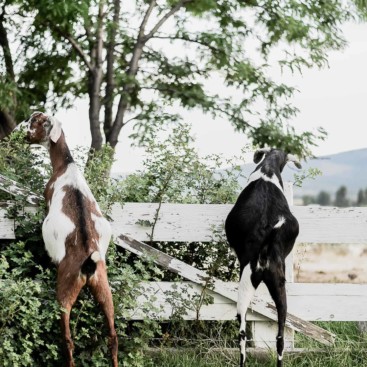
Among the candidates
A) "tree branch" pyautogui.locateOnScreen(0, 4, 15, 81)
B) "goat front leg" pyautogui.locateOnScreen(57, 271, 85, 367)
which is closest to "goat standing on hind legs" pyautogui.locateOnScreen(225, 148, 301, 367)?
"goat front leg" pyautogui.locateOnScreen(57, 271, 85, 367)

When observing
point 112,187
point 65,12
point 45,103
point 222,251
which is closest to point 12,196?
point 112,187

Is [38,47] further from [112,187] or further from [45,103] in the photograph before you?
[112,187]

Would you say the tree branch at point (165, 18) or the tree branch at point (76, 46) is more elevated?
the tree branch at point (165, 18)

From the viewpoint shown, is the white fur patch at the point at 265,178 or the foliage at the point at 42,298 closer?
the foliage at the point at 42,298

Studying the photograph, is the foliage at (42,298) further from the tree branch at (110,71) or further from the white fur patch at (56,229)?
the tree branch at (110,71)

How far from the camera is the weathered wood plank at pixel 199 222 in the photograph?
6.20 meters

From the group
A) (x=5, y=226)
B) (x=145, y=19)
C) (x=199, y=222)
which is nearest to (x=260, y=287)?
(x=199, y=222)

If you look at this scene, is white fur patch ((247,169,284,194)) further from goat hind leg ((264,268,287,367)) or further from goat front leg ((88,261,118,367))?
goat front leg ((88,261,118,367))

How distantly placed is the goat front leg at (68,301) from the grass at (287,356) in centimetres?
100

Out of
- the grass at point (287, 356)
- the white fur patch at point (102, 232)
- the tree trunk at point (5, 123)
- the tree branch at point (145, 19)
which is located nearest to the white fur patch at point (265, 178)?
the white fur patch at point (102, 232)

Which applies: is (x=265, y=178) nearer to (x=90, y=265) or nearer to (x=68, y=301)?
(x=90, y=265)

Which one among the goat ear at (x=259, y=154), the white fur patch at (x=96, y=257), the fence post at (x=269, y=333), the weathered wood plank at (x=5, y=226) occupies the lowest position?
the fence post at (x=269, y=333)

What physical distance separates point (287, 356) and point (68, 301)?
189cm

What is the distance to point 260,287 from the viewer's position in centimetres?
631
